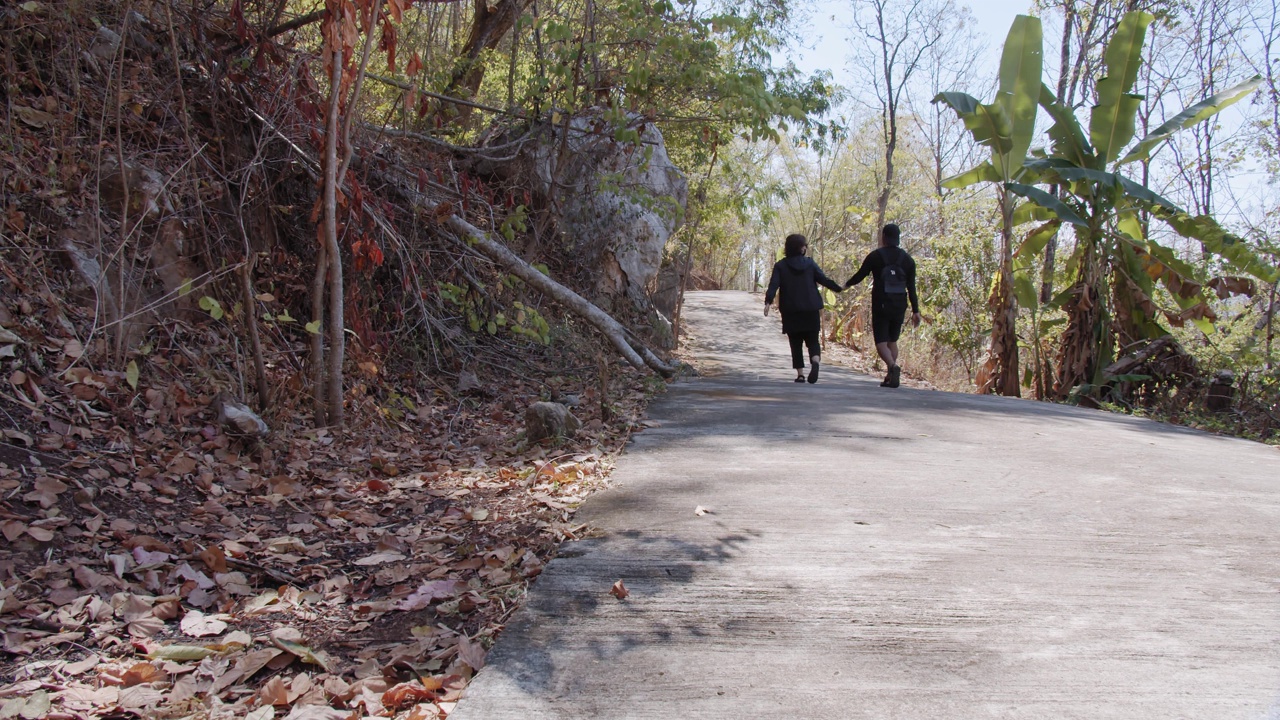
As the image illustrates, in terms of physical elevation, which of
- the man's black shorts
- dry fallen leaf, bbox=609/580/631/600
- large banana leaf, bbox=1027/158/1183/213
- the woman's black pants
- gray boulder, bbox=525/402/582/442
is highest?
large banana leaf, bbox=1027/158/1183/213

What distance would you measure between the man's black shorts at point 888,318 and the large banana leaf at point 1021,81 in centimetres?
301

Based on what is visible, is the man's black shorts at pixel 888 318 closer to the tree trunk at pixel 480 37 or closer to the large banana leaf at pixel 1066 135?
the large banana leaf at pixel 1066 135

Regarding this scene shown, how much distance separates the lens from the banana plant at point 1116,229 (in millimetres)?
9922

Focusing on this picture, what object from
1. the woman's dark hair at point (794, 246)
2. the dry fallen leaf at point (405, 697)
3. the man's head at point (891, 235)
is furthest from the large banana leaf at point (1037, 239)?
the dry fallen leaf at point (405, 697)

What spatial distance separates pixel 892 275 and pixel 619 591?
727cm

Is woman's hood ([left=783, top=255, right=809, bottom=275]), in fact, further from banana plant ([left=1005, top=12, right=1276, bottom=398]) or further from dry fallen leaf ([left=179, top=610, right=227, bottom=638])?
dry fallen leaf ([left=179, top=610, right=227, bottom=638])

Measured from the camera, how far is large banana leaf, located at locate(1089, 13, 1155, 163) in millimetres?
10039

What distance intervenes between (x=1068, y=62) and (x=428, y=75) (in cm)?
1679

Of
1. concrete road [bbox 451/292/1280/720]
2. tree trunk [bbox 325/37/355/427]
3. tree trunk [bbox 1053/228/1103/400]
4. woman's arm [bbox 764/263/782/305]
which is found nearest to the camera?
concrete road [bbox 451/292/1280/720]

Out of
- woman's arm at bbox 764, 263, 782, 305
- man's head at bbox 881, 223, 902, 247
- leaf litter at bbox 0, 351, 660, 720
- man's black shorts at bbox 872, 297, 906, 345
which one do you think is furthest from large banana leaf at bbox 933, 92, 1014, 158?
leaf litter at bbox 0, 351, 660, 720

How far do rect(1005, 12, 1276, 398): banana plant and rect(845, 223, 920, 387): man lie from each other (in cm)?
235

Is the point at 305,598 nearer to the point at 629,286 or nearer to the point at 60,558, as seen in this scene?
the point at 60,558

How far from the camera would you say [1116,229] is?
419 inches

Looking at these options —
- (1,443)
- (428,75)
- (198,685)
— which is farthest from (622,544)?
(428,75)
